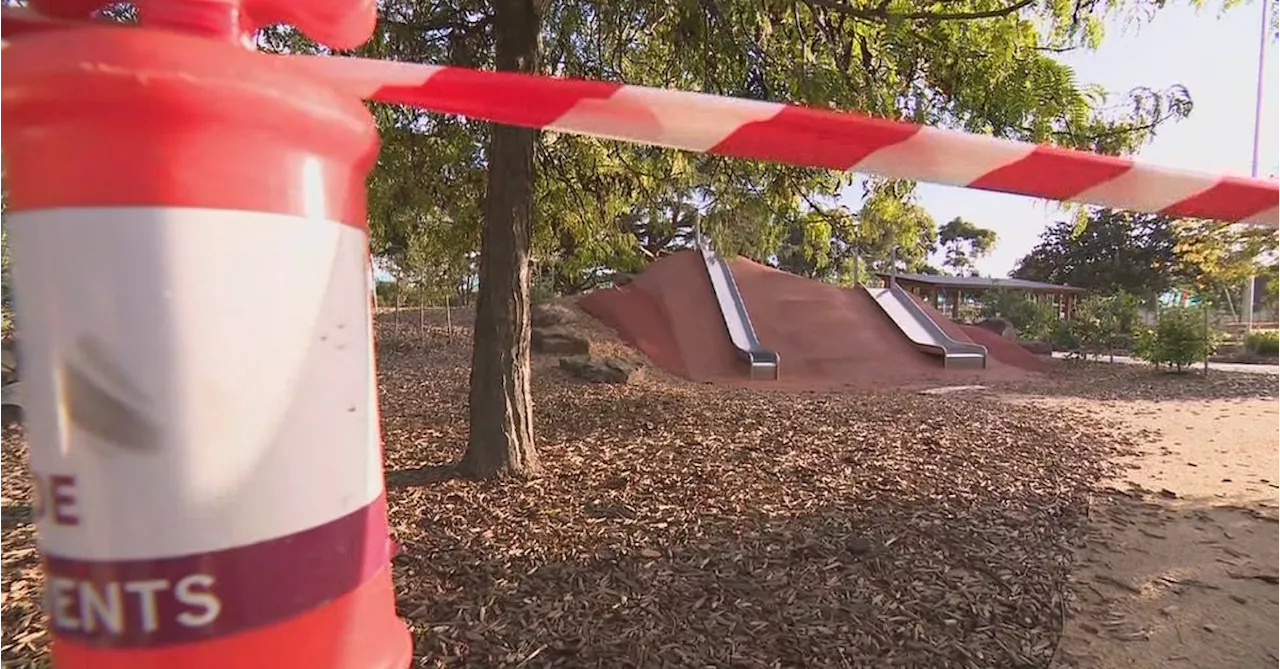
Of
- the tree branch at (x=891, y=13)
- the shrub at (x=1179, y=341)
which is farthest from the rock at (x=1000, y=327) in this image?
the tree branch at (x=891, y=13)

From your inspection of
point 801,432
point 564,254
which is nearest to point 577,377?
point 564,254

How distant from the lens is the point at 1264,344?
69.8 ft

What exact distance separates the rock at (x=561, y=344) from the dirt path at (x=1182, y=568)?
7800 mm

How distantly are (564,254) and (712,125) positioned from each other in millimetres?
8937

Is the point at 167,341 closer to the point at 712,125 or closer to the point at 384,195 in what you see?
the point at 712,125

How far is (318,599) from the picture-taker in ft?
2.38

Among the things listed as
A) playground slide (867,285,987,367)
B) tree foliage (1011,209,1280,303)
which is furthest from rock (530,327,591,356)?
tree foliage (1011,209,1280,303)

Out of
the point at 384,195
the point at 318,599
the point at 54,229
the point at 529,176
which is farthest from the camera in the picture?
the point at 384,195

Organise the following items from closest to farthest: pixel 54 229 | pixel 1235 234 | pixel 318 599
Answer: pixel 54 229 < pixel 318 599 < pixel 1235 234

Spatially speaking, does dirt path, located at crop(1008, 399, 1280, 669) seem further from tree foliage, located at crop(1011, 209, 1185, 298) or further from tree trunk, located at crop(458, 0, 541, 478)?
tree foliage, located at crop(1011, 209, 1185, 298)

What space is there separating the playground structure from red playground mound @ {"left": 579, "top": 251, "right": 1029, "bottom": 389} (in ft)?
37.8

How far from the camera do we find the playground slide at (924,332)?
48.8 feet

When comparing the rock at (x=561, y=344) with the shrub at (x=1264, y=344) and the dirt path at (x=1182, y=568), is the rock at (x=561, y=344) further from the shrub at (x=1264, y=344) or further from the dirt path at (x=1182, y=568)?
the shrub at (x=1264, y=344)

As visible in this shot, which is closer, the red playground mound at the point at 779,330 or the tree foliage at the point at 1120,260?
the red playground mound at the point at 779,330
